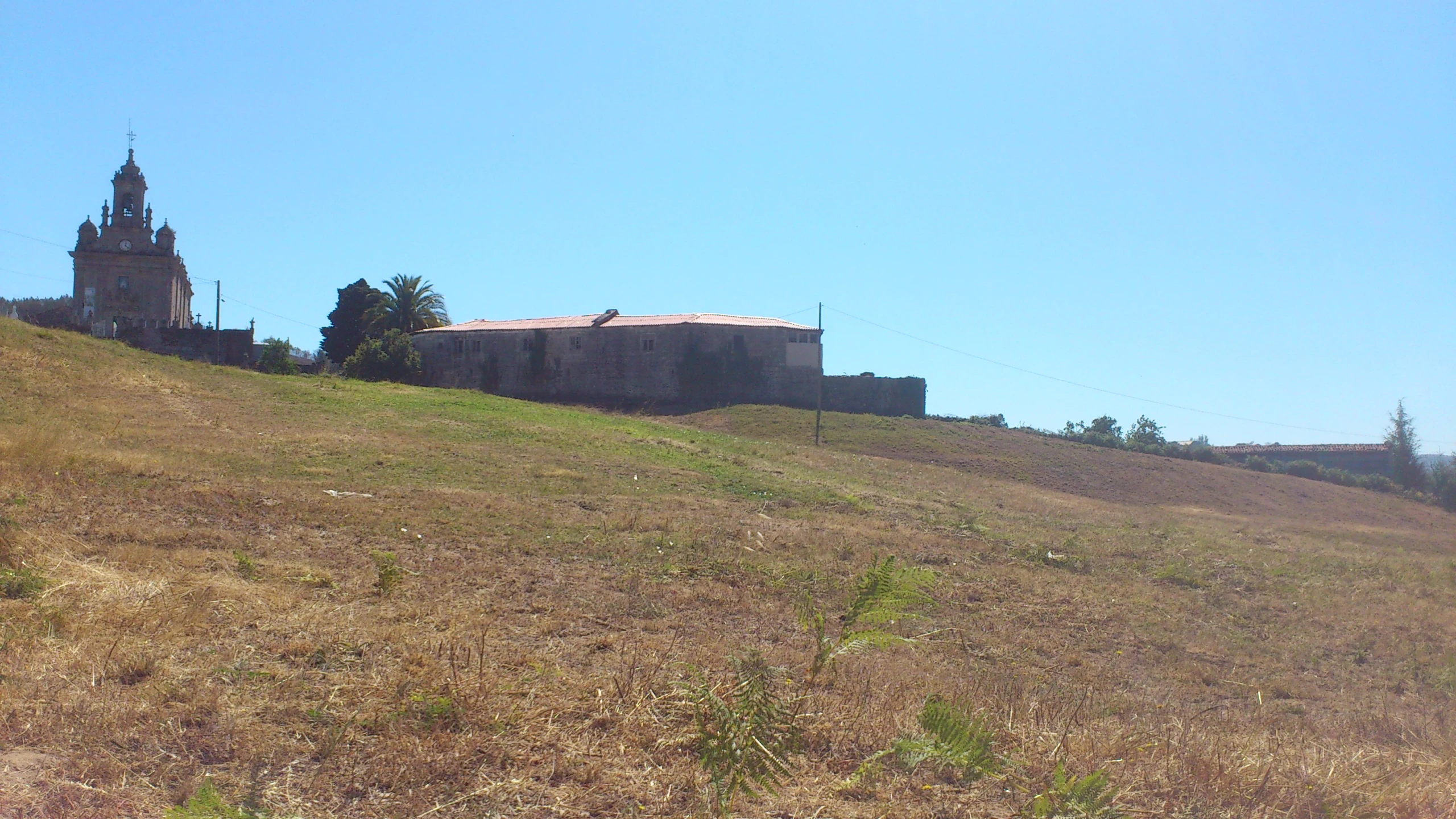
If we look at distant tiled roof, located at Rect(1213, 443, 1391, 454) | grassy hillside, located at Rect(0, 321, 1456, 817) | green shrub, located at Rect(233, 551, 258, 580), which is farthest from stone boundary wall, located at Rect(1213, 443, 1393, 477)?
green shrub, located at Rect(233, 551, 258, 580)

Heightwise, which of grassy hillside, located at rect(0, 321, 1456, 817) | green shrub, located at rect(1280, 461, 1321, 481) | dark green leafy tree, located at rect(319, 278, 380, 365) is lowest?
grassy hillside, located at rect(0, 321, 1456, 817)

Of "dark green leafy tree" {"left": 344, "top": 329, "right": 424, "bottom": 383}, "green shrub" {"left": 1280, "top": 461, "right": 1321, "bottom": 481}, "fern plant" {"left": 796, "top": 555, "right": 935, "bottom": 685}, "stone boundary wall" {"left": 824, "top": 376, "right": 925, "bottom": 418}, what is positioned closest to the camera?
"fern plant" {"left": 796, "top": 555, "right": 935, "bottom": 685}

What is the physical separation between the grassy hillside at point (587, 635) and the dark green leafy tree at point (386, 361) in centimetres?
3002

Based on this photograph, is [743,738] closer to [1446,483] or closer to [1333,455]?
[1446,483]

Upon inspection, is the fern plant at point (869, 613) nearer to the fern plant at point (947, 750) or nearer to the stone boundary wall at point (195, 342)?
the fern plant at point (947, 750)

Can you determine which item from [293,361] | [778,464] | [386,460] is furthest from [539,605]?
[293,361]

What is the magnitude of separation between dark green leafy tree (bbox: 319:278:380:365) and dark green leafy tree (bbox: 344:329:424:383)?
30.8 feet

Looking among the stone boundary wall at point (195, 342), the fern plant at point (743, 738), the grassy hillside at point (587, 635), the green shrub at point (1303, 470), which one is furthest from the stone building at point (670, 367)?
the fern plant at point (743, 738)

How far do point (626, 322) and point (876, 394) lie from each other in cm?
1522

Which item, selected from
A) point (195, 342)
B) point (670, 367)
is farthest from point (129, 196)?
point (670, 367)

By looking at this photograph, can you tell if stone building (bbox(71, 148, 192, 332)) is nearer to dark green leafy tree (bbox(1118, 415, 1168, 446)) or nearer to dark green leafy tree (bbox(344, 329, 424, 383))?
dark green leafy tree (bbox(344, 329, 424, 383))

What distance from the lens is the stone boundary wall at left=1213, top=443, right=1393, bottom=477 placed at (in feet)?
206

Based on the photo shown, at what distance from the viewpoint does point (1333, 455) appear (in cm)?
6625

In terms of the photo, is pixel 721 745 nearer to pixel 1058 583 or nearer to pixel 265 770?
pixel 265 770
